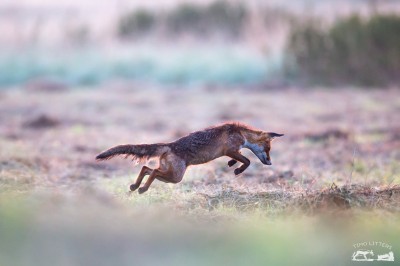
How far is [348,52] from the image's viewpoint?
2316cm

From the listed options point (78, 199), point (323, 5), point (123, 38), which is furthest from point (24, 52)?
point (78, 199)

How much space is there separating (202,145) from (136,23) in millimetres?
17666

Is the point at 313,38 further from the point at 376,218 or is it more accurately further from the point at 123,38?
the point at 376,218

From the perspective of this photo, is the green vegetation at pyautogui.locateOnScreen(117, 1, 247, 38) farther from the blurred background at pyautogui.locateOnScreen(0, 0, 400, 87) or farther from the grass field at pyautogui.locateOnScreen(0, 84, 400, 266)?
the grass field at pyautogui.locateOnScreen(0, 84, 400, 266)

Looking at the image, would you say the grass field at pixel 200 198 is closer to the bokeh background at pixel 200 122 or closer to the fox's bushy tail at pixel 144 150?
the bokeh background at pixel 200 122

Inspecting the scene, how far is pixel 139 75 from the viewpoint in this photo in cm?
2433

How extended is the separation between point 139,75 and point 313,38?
17.0 feet

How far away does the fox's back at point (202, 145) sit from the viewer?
8.50 m

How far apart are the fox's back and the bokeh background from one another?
377 mm

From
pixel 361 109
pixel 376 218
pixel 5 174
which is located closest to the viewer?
pixel 376 218

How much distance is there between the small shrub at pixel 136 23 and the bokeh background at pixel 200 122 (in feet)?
0.11

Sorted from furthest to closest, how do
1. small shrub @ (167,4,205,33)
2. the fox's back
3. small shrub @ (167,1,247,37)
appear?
small shrub @ (167,4,205,33)
small shrub @ (167,1,247,37)
the fox's back

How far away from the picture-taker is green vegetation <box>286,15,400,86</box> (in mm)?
22891

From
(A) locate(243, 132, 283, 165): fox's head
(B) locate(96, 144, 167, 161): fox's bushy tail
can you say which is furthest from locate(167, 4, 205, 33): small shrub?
(B) locate(96, 144, 167, 161): fox's bushy tail
